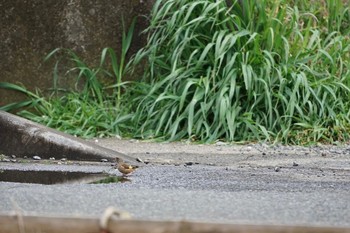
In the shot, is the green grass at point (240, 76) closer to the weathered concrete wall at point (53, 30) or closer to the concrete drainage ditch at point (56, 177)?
the weathered concrete wall at point (53, 30)

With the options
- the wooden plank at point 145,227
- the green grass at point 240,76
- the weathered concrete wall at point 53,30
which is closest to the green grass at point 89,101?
the weathered concrete wall at point 53,30

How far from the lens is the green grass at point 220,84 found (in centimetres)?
853

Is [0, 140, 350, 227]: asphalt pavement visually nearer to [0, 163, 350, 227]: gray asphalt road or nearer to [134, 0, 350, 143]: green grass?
[0, 163, 350, 227]: gray asphalt road

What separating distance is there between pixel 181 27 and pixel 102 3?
1.11 metres

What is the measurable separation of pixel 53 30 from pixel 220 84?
2032 millimetres

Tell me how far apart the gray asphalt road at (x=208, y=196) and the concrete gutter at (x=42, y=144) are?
2.15 ft

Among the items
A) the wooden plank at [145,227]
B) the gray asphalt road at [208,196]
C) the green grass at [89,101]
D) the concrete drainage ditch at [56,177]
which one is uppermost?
the wooden plank at [145,227]

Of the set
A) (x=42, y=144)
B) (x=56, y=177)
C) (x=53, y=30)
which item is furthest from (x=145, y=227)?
(x=53, y=30)

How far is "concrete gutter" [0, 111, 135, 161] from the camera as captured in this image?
22.1 ft

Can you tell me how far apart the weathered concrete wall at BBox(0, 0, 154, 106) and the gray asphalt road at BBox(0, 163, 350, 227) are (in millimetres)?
3742

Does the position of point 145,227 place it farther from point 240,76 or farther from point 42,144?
point 240,76

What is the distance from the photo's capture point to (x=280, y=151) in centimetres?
760

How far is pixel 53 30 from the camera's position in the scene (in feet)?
31.7

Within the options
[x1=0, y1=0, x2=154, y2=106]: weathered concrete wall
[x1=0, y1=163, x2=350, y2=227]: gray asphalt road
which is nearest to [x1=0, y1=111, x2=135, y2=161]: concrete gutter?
[x1=0, y1=163, x2=350, y2=227]: gray asphalt road
